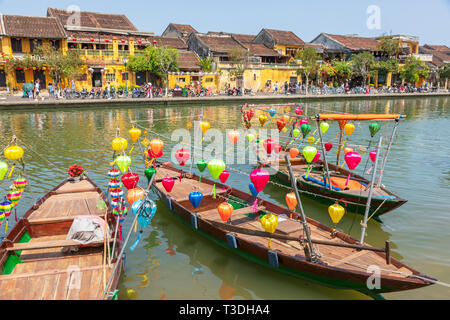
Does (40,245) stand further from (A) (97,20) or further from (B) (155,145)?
(A) (97,20)

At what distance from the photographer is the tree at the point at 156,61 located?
40.4 m

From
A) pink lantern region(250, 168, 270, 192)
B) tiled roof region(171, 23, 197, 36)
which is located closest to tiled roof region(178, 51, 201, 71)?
tiled roof region(171, 23, 197, 36)

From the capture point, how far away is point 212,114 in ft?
108

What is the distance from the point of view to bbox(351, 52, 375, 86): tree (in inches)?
2072

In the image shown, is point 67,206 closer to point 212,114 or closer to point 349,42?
point 212,114

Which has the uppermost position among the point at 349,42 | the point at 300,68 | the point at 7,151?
the point at 349,42

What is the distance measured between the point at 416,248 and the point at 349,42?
2223 inches

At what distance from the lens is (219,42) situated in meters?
50.1

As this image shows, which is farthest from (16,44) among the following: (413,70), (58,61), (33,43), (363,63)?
(413,70)

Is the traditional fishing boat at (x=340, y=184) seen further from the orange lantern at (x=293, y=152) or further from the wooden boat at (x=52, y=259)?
the wooden boat at (x=52, y=259)

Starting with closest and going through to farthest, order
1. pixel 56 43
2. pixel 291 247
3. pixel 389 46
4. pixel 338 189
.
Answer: pixel 291 247 → pixel 338 189 → pixel 56 43 → pixel 389 46

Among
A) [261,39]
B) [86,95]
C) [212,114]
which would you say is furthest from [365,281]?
[261,39]

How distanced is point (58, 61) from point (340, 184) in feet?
108

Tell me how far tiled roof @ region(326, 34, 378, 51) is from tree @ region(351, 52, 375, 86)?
4.52m
